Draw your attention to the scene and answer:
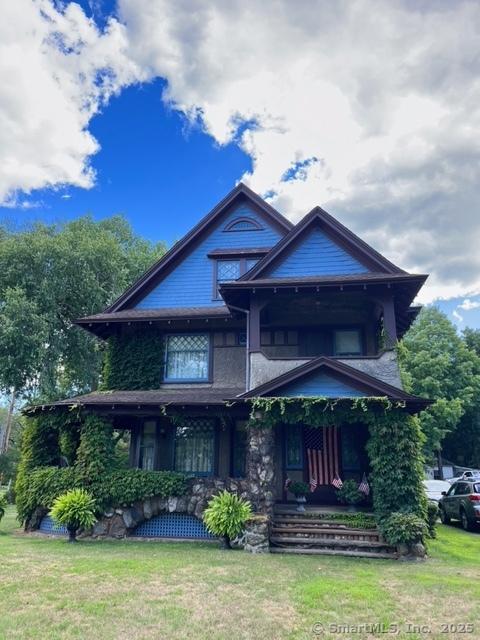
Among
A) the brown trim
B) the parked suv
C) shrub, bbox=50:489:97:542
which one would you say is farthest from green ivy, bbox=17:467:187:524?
the parked suv

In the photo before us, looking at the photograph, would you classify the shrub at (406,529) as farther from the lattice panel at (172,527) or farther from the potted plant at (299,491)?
the lattice panel at (172,527)

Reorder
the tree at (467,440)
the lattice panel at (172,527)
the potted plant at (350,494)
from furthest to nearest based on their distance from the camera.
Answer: the tree at (467,440) → the lattice panel at (172,527) → the potted plant at (350,494)

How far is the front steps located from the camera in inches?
400

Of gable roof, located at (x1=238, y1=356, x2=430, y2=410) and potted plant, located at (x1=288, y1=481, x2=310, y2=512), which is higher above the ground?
gable roof, located at (x1=238, y1=356, x2=430, y2=410)

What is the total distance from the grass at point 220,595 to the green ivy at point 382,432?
4.63 feet

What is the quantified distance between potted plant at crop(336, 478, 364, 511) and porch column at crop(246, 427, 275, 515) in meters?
2.42

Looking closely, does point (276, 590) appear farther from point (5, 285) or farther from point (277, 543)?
point (5, 285)

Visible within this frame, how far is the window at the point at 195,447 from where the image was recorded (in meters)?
14.2

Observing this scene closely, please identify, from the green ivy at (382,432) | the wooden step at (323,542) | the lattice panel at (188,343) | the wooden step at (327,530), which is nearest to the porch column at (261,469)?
the green ivy at (382,432)

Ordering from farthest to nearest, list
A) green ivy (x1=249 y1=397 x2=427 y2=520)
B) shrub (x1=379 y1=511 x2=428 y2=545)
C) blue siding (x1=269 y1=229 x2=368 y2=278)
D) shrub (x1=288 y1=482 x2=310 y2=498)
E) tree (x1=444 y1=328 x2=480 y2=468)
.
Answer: tree (x1=444 y1=328 x2=480 y2=468) < blue siding (x1=269 y1=229 x2=368 y2=278) < shrub (x1=288 y1=482 x2=310 y2=498) < green ivy (x1=249 y1=397 x2=427 y2=520) < shrub (x1=379 y1=511 x2=428 y2=545)

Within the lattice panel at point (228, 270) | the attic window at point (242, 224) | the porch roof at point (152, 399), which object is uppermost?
the attic window at point (242, 224)

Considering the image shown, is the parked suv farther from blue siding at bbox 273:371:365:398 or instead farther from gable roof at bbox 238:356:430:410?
blue siding at bbox 273:371:365:398

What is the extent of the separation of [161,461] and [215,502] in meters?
4.13

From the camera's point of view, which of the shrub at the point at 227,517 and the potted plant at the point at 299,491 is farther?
the potted plant at the point at 299,491
